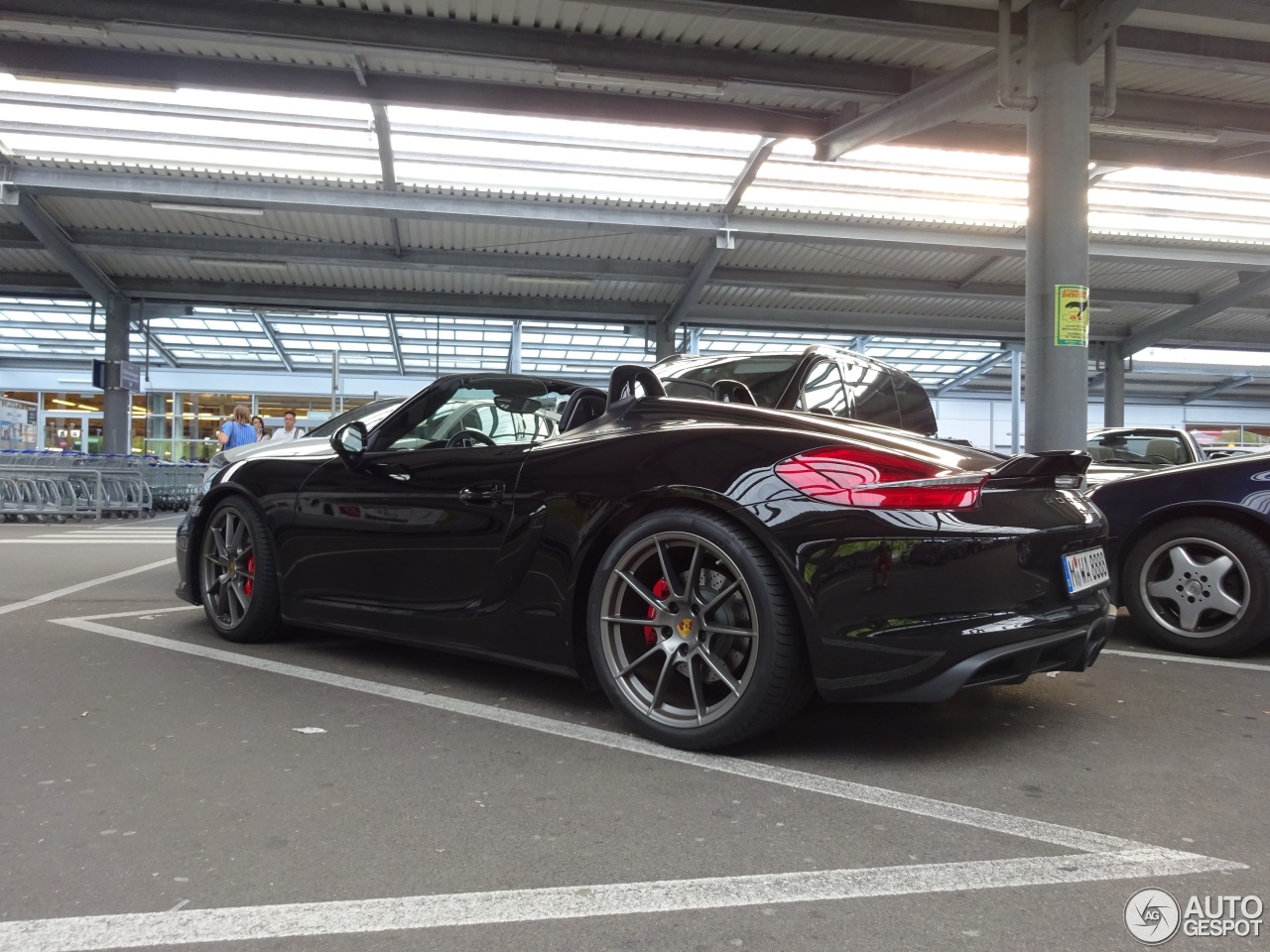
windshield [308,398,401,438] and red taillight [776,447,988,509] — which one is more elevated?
windshield [308,398,401,438]

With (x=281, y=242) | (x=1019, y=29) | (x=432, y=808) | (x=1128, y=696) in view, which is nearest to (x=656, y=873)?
(x=432, y=808)

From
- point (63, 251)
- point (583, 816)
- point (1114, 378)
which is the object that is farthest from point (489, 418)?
point (1114, 378)

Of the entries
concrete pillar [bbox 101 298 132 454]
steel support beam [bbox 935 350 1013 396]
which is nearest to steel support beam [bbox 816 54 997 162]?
concrete pillar [bbox 101 298 132 454]

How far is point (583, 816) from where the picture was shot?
7.91ft

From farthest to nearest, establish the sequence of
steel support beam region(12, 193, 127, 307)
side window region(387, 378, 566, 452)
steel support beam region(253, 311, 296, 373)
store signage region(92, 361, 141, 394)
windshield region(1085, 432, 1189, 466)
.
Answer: steel support beam region(253, 311, 296, 373) < store signage region(92, 361, 141, 394) < steel support beam region(12, 193, 127, 307) < windshield region(1085, 432, 1189, 466) < side window region(387, 378, 566, 452)

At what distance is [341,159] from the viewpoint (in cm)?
1366

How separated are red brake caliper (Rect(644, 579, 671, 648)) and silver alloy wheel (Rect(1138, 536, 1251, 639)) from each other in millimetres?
2947

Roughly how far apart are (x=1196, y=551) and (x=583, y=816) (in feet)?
11.9

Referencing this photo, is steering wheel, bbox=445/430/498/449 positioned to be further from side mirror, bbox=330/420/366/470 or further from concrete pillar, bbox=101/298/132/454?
concrete pillar, bbox=101/298/132/454

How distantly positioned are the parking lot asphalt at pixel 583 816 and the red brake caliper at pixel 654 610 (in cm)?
33

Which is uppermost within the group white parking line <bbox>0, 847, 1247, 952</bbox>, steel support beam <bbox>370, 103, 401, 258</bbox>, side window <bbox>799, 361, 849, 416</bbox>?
steel support beam <bbox>370, 103, 401, 258</bbox>

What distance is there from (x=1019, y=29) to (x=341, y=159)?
9399 mm

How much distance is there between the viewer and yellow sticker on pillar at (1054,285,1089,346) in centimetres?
752

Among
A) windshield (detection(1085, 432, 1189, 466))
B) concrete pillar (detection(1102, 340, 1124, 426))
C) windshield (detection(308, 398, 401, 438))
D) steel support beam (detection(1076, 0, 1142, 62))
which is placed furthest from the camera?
concrete pillar (detection(1102, 340, 1124, 426))
